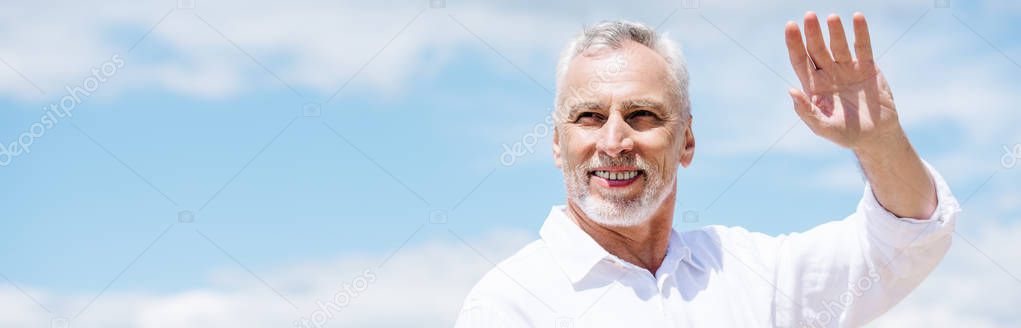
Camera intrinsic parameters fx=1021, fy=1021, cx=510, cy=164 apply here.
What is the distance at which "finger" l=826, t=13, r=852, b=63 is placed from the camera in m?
5.40

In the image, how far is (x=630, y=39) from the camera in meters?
6.10

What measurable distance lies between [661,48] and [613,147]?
2.74 ft

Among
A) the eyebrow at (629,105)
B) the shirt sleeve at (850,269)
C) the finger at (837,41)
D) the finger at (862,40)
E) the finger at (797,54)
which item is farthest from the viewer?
the eyebrow at (629,105)

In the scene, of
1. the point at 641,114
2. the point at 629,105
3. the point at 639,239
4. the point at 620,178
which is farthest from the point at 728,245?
the point at 629,105

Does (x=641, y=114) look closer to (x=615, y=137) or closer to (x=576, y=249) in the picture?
(x=615, y=137)

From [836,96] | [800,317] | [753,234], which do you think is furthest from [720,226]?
[836,96]

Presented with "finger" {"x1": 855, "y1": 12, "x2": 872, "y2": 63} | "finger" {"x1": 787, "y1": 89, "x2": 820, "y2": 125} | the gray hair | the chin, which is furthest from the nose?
"finger" {"x1": 855, "y1": 12, "x2": 872, "y2": 63}

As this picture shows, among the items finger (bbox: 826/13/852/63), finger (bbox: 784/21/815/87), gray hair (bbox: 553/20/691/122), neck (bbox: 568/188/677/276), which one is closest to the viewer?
finger (bbox: 826/13/852/63)

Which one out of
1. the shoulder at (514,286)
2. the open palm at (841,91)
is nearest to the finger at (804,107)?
the open palm at (841,91)

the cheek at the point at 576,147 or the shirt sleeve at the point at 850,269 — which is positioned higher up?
the cheek at the point at 576,147

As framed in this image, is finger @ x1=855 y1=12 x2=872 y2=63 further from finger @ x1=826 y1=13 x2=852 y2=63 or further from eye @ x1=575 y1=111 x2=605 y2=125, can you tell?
eye @ x1=575 y1=111 x2=605 y2=125

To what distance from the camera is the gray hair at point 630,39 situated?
6070mm

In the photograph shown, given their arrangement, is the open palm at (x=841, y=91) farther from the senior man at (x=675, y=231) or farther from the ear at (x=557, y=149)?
the ear at (x=557, y=149)

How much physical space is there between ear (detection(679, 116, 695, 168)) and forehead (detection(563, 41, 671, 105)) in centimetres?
34
